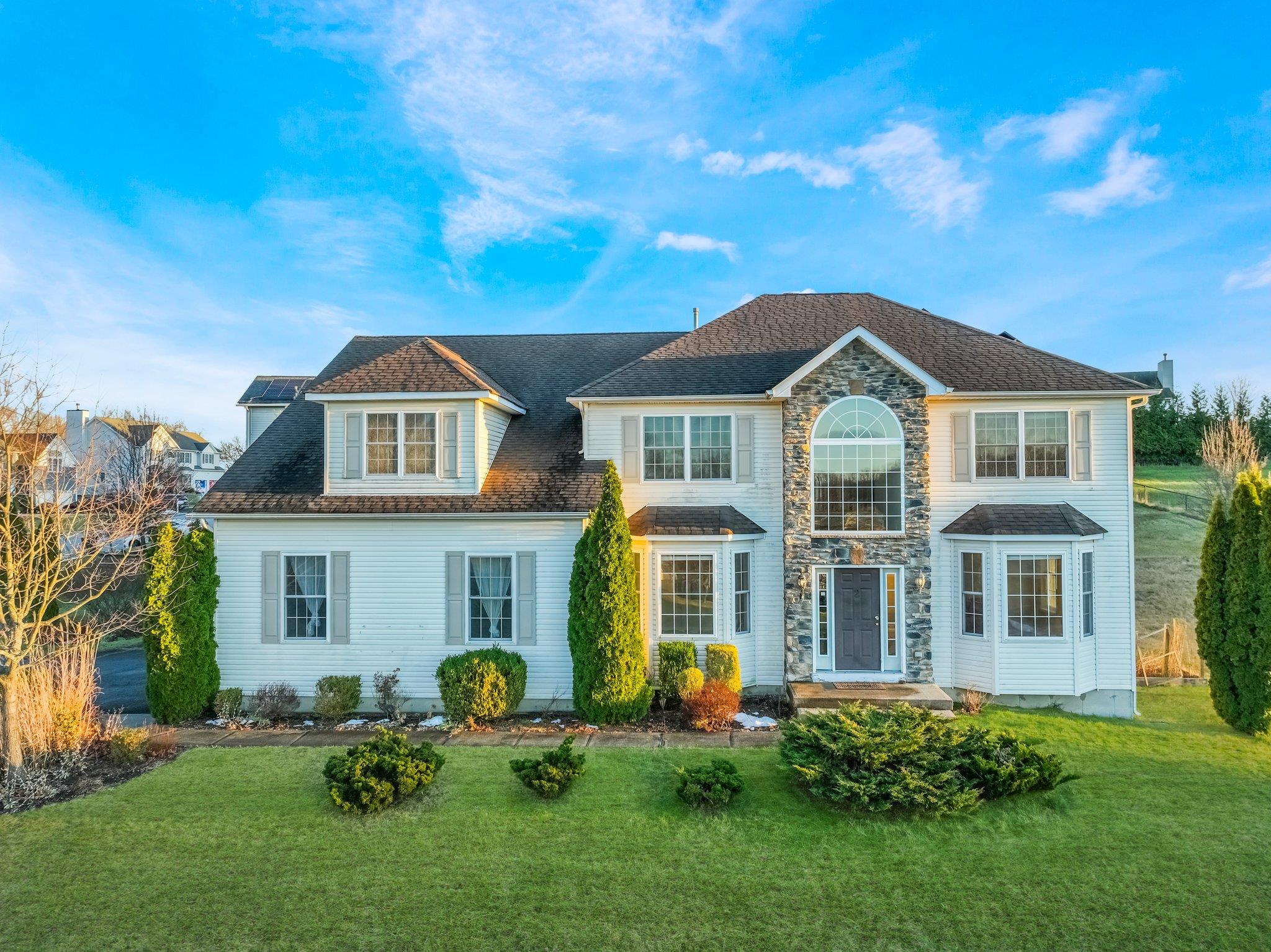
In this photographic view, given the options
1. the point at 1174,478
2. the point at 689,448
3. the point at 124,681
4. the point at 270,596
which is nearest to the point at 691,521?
the point at 689,448

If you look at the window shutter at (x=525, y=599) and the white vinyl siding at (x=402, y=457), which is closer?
the window shutter at (x=525, y=599)

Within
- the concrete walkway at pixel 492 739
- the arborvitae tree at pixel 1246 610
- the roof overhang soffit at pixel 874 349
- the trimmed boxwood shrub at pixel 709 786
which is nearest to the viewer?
the trimmed boxwood shrub at pixel 709 786

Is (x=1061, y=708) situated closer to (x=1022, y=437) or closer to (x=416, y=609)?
(x=1022, y=437)

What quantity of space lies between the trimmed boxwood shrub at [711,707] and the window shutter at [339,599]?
7024 millimetres

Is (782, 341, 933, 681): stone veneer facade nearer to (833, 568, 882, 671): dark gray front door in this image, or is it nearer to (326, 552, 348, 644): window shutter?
(833, 568, 882, 671): dark gray front door

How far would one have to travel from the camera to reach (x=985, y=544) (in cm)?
1246

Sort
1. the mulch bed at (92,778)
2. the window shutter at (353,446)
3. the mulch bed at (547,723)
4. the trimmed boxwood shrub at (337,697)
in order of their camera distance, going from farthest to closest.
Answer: the window shutter at (353,446) → the trimmed boxwood shrub at (337,697) → the mulch bed at (547,723) → the mulch bed at (92,778)

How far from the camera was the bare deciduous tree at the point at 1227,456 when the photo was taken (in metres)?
21.7

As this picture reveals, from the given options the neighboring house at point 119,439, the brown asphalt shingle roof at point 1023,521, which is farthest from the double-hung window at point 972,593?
the neighboring house at point 119,439

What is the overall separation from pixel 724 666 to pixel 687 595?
5.27ft

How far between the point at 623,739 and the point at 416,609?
500cm

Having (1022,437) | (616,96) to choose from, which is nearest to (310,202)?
(616,96)

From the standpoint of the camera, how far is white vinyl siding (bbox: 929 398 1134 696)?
483 inches

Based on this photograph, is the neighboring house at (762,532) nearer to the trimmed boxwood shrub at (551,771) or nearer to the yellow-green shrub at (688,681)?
the yellow-green shrub at (688,681)
